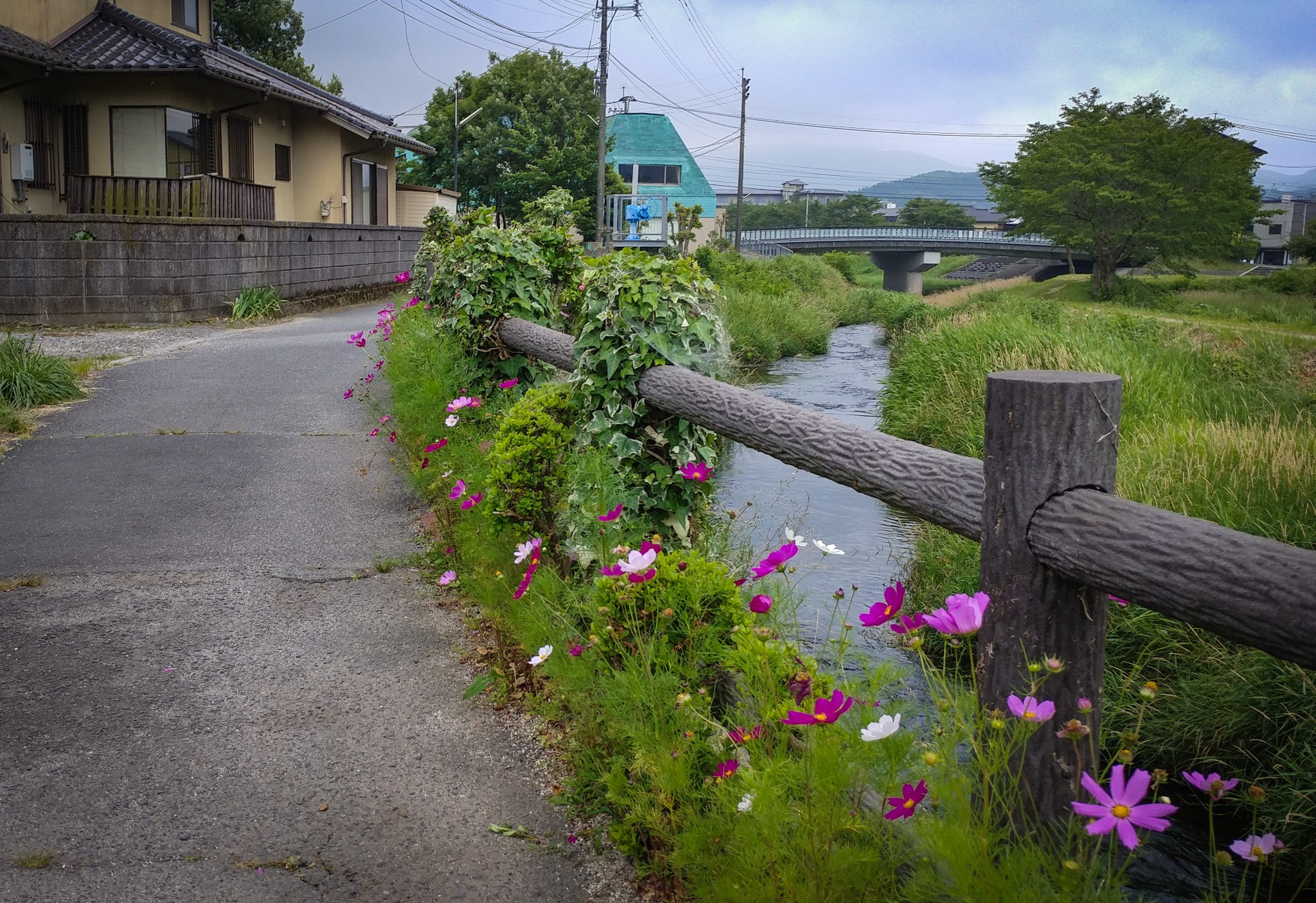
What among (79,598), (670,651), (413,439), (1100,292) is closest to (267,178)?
(413,439)

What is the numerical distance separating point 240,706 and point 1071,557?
9.25 feet

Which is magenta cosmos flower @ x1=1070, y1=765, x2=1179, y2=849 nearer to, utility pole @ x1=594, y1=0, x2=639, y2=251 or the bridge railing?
utility pole @ x1=594, y1=0, x2=639, y2=251

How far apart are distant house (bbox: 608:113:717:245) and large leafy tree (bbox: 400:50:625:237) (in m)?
20.0

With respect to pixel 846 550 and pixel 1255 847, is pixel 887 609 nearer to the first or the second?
pixel 1255 847

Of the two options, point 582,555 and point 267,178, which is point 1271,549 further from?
point 267,178

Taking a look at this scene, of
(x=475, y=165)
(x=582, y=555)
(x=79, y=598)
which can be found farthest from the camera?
(x=475, y=165)

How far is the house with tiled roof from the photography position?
58.9 ft

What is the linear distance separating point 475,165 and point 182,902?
148ft

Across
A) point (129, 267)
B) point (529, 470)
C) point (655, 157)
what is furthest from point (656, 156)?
point (529, 470)

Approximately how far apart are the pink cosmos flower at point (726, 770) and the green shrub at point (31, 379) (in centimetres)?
788

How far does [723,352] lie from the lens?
4.16 meters

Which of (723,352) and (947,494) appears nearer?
(947,494)

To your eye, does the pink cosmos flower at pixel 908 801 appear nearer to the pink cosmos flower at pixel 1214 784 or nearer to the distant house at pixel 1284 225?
the pink cosmos flower at pixel 1214 784

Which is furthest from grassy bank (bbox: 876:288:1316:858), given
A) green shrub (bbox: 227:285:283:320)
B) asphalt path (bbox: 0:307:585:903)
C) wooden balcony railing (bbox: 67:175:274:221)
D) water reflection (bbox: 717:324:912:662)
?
wooden balcony railing (bbox: 67:175:274:221)
